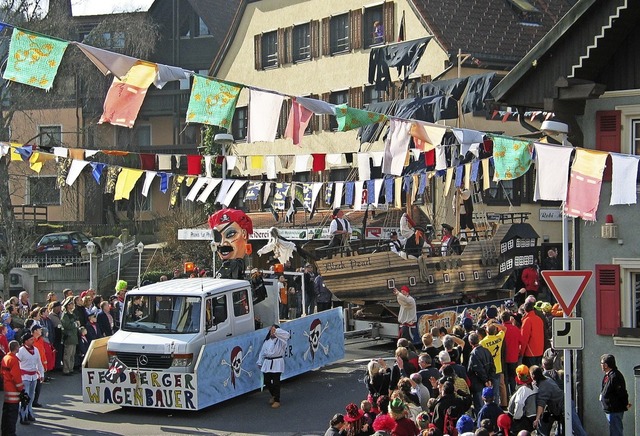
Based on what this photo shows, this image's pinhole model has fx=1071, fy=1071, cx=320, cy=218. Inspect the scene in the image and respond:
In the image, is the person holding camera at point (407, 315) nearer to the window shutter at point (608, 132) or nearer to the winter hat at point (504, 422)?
the window shutter at point (608, 132)

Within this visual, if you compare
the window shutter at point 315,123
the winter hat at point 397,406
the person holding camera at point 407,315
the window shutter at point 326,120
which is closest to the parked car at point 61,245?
the window shutter at point 315,123

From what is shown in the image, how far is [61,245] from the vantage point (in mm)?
45375

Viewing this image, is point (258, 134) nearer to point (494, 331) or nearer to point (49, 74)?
point (49, 74)

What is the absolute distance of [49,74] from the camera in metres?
15.3

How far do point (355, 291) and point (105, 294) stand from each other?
64.6 feet

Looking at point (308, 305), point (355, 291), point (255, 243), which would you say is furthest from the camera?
point (255, 243)

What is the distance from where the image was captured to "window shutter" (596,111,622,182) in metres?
16.6

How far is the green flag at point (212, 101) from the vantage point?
52.3ft

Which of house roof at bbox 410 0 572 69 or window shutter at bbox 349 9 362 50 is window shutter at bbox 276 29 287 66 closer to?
window shutter at bbox 349 9 362 50

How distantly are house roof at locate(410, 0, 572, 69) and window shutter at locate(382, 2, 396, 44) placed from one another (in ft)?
4.38

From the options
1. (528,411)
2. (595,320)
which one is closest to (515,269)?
(595,320)

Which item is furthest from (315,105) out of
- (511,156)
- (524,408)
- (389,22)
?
(389,22)

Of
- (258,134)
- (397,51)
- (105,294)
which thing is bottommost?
(105,294)

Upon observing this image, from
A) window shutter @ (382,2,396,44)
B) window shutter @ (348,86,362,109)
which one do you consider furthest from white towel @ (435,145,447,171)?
window shutter @ (348,86,362,109)
